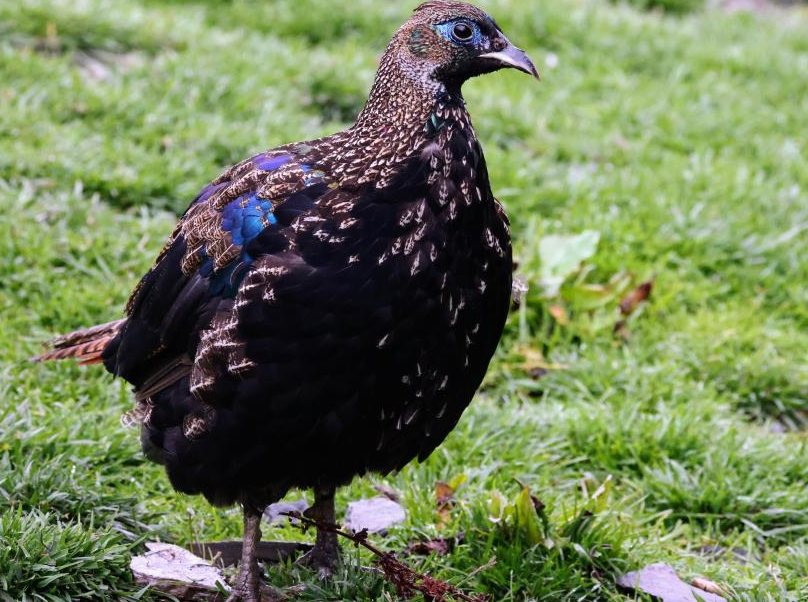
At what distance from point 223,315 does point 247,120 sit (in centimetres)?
335

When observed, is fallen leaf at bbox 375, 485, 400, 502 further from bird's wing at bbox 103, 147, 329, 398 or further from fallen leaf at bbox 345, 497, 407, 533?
bird's wing at bbox 103, 147, 329, 398

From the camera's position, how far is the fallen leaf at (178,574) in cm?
341

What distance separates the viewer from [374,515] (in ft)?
13.0

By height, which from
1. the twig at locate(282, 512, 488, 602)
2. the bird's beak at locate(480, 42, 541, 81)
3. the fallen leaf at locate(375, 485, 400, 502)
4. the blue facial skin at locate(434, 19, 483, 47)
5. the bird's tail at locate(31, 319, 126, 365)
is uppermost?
the blue facial skin at locate(434, 19, 483, 47)

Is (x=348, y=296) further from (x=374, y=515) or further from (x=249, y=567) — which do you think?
(x=374, y=515)

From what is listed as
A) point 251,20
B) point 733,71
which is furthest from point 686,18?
point 251,20

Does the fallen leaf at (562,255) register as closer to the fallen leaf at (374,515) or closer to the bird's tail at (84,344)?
the fallen leaf at (374,515)

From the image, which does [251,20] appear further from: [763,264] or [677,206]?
[763,264]

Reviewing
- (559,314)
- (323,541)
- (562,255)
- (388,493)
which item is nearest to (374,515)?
(388,493)

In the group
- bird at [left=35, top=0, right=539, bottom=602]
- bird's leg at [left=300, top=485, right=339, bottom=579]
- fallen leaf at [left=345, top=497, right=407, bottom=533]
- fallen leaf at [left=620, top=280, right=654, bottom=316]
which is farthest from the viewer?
fallen leaf at [left=620, top=280, right=654, bottom=316]

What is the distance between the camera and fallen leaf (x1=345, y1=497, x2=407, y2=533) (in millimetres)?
3920

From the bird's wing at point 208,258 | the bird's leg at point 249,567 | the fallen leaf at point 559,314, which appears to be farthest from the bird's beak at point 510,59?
the fallen leaf at point 559,314

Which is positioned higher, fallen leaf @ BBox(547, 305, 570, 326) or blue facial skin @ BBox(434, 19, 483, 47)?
blue facial skin @ BBox(434, 19, 483, 47)

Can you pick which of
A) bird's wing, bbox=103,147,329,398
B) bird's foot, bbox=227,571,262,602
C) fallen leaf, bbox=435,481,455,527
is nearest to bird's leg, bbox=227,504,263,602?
bird's foot, bbox=227,571,262,602
